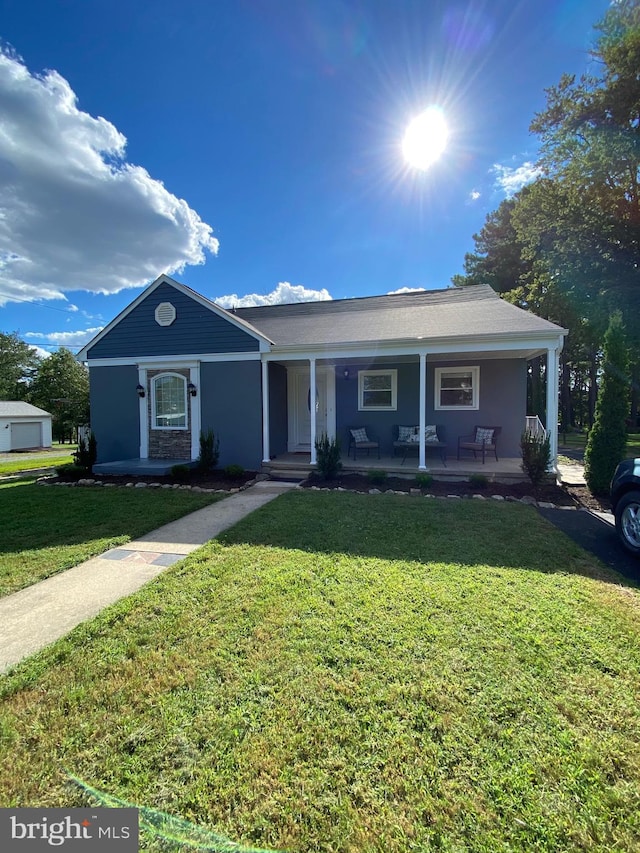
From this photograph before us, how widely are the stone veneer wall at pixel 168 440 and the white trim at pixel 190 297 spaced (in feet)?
5.47

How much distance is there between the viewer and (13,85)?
7.82m

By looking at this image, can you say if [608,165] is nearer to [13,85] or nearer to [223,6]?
[223,6]

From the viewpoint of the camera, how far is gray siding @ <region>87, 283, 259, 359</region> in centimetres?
939

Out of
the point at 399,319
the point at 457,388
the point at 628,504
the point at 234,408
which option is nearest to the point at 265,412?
the point at 234,408

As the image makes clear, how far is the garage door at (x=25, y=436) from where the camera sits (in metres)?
25.8

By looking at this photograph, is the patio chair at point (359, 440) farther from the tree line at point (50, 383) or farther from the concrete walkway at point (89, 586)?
the tree line at point (50, 383)

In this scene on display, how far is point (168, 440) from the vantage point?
10.0m

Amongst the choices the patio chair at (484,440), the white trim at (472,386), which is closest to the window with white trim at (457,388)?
the white trim at (472,386)

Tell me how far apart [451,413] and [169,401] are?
763cm

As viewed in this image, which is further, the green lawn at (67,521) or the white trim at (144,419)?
the white trim at (144,419)

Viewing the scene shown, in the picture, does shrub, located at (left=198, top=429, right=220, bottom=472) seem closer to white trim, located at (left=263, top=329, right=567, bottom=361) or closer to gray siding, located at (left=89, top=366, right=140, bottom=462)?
gray siding, located at (left=89, top=366, right=140, bottom=462)

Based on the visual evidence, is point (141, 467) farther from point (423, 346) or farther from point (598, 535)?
point (598, 535)

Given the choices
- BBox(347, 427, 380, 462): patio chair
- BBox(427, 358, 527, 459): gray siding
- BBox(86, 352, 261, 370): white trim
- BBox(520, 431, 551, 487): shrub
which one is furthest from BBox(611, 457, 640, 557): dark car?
BBox(86, 352, 261, 370): white trim

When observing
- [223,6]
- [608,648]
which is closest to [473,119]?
[223,6]
